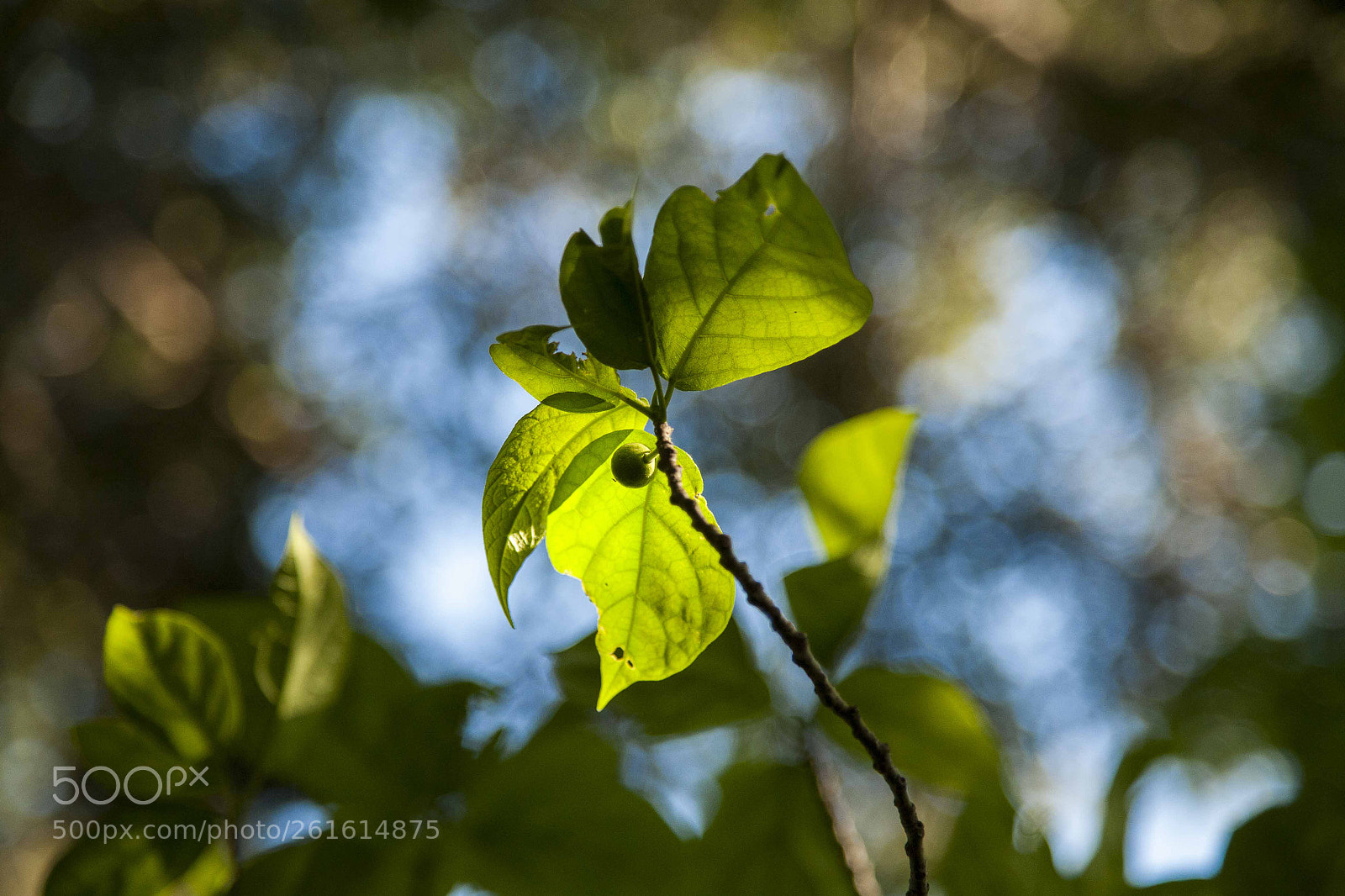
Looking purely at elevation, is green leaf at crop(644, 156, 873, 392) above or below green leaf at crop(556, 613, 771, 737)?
above

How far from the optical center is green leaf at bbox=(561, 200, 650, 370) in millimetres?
591

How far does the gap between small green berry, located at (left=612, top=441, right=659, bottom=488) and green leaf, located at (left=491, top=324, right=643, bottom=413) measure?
0.05 meters

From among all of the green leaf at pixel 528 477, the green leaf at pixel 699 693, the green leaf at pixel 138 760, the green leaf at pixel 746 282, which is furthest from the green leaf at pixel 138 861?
the green leaf at pixel 746 282

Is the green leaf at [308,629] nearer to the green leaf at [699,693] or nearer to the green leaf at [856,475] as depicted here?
the green leaf at [699,693]

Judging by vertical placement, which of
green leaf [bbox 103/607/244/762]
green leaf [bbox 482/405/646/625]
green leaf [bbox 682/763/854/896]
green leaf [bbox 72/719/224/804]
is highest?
green leaf [bbox 482/405/646/625]

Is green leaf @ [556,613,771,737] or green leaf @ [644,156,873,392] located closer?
green leaf @ [644,156,873,392]

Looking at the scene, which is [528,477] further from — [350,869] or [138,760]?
[138,760]

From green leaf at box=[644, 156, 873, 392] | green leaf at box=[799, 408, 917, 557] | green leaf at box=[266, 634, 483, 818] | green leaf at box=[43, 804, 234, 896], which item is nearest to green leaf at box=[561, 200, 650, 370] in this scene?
green leaf at box=[644, 156, 873, 392]

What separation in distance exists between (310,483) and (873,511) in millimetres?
3419

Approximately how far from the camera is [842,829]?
87 cm

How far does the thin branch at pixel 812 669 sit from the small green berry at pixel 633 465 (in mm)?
15

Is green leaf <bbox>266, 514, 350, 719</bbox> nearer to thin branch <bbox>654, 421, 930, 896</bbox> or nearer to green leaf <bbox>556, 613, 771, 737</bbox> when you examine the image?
green leaf <bbox>556, 613, 771, 737</bbox>

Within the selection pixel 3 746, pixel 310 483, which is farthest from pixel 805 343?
pixel 3 746

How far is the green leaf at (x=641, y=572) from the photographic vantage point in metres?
0.63
